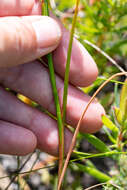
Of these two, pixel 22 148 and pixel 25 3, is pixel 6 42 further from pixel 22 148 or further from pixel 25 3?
pixel 22 148

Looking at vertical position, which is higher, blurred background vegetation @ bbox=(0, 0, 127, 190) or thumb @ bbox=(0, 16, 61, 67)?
thumb @ bbox=(0, 16, 61, 67)

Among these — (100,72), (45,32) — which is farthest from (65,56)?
(100,72)

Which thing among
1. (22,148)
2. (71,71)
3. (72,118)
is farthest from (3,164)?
(71,71)

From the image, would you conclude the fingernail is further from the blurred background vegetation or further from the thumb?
the blurred background vegetation

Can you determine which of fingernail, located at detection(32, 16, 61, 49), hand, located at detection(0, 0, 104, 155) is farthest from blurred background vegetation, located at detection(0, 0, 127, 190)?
fingernail, located at detection(32, 16, 61, 49)

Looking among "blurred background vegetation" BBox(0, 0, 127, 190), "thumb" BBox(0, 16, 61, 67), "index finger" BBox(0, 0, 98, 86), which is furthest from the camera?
"blurred background vegetation" BBox(0, 0, 127, 190)

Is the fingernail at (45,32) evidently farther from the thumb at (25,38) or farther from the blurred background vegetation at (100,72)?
the blurred background vegetation at (100,72)

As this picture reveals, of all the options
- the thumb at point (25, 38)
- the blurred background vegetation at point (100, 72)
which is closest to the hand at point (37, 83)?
the thumb at point (25, 38)
